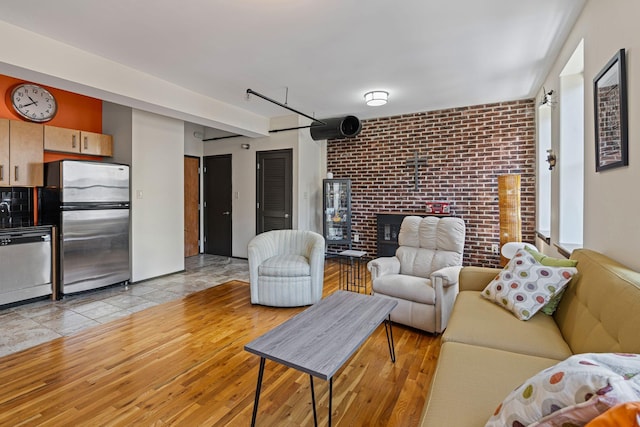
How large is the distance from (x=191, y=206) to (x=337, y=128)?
3.38m

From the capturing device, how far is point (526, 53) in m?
3.18

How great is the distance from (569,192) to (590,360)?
2.80 metres

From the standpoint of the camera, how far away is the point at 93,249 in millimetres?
4043

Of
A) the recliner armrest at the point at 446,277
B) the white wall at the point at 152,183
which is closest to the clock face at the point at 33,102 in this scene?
the white wall at the point at 152,183

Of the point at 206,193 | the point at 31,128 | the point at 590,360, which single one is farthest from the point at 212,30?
the point at 206,193

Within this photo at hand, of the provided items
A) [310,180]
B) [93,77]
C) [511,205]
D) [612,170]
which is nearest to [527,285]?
[612,170]

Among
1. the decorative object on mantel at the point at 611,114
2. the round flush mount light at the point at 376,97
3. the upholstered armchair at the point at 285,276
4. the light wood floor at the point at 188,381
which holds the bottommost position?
the light wood floor at the point at 188,381

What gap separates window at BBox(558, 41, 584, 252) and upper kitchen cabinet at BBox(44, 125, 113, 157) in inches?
219

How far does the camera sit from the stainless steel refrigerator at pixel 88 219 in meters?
3.81

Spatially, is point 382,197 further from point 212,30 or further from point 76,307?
point 76,307

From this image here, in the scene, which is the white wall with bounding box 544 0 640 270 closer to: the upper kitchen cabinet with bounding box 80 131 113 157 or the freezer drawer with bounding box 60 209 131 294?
the freezer drawer with bounding box 60 209 131 294

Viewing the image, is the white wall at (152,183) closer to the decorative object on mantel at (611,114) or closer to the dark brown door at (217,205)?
the dark brown door at (217,205)

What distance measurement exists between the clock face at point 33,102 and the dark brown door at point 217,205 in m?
2.70

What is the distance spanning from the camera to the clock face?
12.8ft
